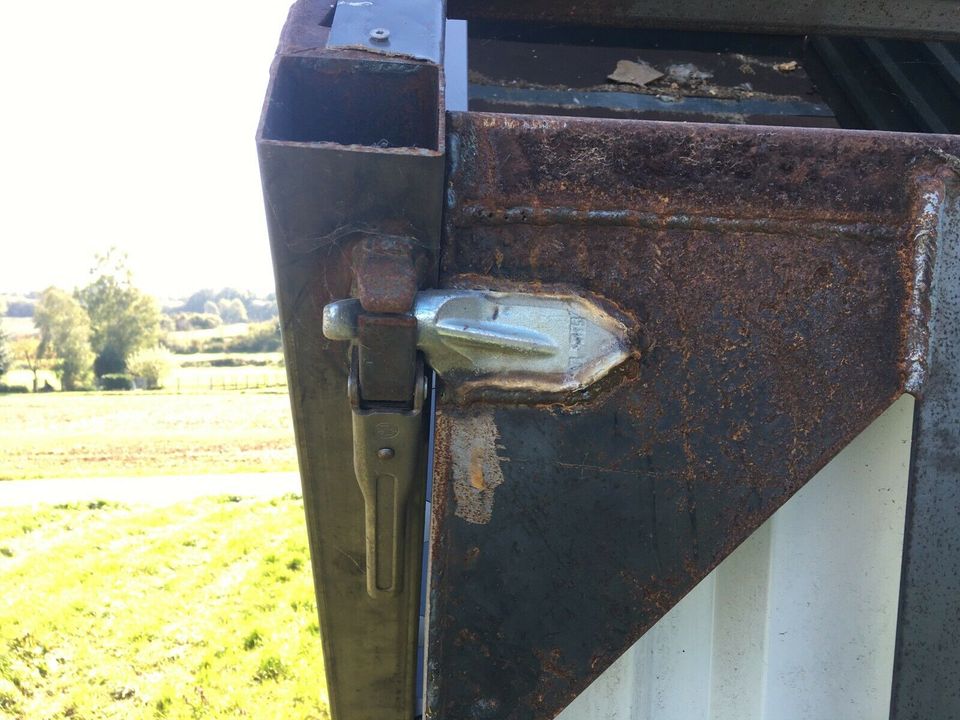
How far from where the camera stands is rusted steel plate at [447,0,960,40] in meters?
1.65

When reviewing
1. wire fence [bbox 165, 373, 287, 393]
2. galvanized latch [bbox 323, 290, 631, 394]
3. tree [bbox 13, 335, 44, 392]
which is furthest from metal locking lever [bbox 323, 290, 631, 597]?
tree [bbox 13, 335, 44, 392]

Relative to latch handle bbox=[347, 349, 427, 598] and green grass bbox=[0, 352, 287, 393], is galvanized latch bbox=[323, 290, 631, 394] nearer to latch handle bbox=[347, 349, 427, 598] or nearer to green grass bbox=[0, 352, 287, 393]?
latch handle bbox=[347, 349, 427, 598]

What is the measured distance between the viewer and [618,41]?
191 cm

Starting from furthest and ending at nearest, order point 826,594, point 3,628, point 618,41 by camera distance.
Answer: point 3,628
point 618,41
point 826,594

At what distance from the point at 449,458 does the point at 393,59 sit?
1.58 feet

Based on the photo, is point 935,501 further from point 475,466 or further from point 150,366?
point 150,366

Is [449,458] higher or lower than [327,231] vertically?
lower

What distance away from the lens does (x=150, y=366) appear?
29219 mm

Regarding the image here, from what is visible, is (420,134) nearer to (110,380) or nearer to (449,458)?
(449,458)

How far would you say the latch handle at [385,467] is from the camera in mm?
913

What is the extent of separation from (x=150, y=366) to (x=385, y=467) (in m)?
30.9

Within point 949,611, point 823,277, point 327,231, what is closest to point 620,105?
point 823,277

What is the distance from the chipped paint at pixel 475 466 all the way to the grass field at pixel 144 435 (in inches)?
387

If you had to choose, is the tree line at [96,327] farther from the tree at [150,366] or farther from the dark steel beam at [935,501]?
the dark steel beam at [935,501]
